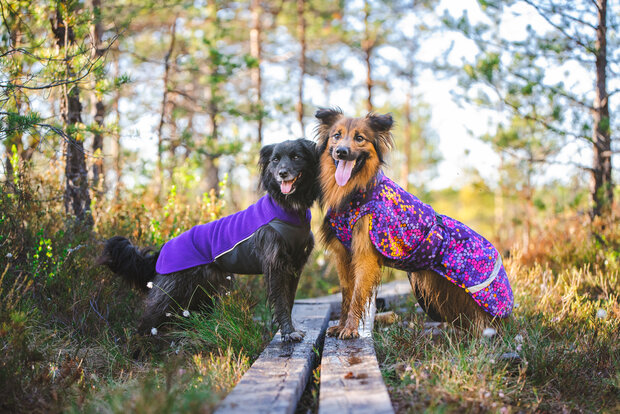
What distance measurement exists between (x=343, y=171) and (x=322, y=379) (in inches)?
63.7

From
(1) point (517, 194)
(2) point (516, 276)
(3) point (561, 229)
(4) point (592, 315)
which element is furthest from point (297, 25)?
(4) point (592, 315)

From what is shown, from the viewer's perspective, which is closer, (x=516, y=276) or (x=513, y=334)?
(x=513, y=334)

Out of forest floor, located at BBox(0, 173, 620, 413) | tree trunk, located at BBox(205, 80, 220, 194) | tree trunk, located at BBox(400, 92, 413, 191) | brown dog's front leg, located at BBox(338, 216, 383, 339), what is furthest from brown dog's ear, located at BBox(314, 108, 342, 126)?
tree trunk, located at BBox(400, 92, 413, 191)

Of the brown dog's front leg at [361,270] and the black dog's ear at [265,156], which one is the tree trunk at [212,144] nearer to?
the black dog's ear at [265,156]

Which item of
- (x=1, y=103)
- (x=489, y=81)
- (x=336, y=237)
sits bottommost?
(x=336, y=237)

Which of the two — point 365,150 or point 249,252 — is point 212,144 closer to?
point 249,252

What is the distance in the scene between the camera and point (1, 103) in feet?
11.9

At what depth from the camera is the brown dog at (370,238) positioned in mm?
3566

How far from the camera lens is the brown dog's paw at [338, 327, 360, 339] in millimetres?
3484

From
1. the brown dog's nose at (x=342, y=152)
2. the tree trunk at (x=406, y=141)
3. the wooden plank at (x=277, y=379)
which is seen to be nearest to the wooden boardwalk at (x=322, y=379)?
the wooden plank at (x=277, y=379)

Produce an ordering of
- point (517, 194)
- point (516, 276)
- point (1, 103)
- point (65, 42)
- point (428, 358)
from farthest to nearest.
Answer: point (517, 194) < point (516, 276) < point (65, 42) < point (1, 103) < point (428, 358)

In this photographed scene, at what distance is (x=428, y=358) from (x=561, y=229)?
16.4 ft

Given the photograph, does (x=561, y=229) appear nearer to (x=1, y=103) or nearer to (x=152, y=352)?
(x=152, y=352)

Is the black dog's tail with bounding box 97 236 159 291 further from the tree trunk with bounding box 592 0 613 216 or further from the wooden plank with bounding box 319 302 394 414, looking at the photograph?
the tree trunk with bounding box 592 0 613 216
